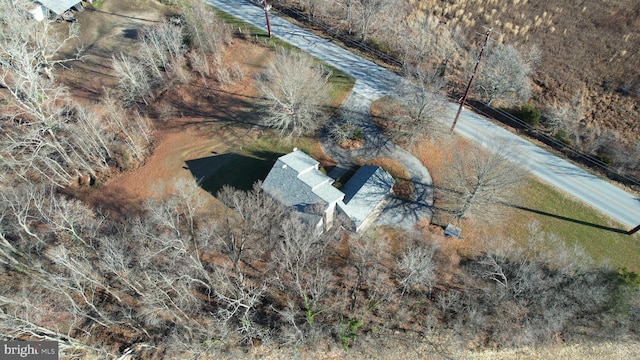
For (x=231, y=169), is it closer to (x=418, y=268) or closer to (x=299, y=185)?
(x=299, y=185)

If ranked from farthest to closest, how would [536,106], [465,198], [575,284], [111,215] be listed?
[536,106] → [111,215] → [465,198] → [575,284]

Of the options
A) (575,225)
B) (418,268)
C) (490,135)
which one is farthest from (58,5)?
(575,225)

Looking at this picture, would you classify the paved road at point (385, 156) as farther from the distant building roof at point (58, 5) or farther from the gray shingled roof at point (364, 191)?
the distant building roof at point (58, 5)

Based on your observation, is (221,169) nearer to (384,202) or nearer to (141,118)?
(141,118)

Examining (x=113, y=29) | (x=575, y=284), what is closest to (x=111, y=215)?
(x=113, y=29)

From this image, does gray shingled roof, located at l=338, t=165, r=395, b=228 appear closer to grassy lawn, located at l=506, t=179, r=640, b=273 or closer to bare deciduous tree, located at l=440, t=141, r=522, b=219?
bare deciduous tree, located at l=440, t=141, r=522, b=219

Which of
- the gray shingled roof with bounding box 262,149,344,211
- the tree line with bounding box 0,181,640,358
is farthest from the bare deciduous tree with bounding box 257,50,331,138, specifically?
the tree line with bounding box 0,181,640,358
